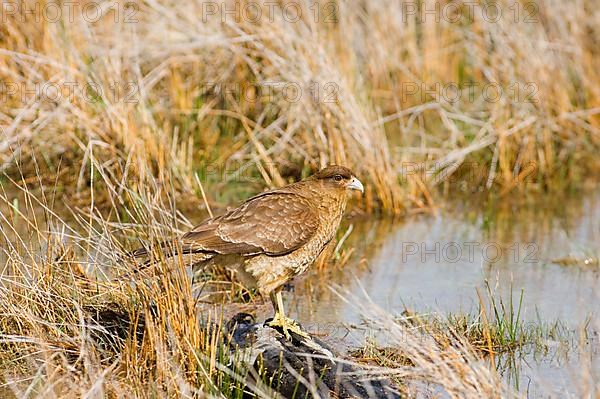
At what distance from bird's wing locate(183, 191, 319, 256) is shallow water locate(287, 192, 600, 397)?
0.56m

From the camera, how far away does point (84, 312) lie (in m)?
5.38

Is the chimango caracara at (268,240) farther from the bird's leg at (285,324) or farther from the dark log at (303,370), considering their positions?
the dark log at (303,370)

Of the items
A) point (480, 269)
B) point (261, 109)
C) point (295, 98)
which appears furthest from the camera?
point (261, 109)

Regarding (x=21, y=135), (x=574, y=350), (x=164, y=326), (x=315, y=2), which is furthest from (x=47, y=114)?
(x=574, y=350)

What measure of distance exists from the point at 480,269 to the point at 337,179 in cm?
145

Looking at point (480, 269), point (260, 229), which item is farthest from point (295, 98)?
point (260, 229)

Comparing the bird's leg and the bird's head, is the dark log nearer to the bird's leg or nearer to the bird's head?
the bird's leg

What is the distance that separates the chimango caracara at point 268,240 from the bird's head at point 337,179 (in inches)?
7.9

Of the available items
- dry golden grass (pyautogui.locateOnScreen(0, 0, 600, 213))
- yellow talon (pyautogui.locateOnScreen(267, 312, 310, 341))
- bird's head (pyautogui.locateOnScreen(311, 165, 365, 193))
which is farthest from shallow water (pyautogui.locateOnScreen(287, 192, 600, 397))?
bird's head (pyautogui.locateOnScreen(311, 165, 365, 193))

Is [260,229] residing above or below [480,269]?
above

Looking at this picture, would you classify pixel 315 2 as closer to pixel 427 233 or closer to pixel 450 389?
pixel 427 233

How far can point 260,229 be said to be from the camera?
6145 millimetres

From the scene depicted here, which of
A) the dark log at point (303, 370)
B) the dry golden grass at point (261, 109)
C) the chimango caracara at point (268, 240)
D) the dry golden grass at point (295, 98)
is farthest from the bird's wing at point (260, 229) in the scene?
the dry golden grass at point (295, 98)

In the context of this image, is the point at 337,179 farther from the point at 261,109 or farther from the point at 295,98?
the point at 261,109
